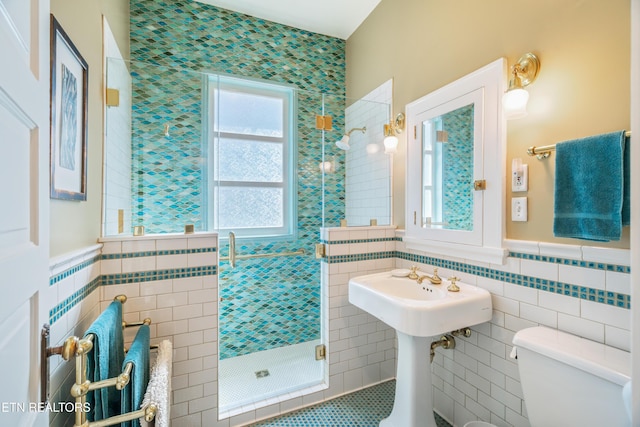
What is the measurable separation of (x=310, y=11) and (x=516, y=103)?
1.96 meters

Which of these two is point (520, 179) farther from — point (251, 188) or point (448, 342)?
point (251, 188)

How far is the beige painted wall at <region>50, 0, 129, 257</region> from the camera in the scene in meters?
1.04

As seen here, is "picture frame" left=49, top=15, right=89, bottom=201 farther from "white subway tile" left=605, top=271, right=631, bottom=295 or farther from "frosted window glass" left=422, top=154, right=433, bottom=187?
"white subway tile" left=605, top=271, right=631, bottom=295

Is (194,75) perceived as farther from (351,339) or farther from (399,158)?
(351,339)

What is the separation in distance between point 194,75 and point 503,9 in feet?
5.93

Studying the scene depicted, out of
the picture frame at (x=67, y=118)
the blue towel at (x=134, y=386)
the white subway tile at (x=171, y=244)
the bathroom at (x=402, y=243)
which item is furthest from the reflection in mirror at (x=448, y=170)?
the picture frame at (x=67, y=118)

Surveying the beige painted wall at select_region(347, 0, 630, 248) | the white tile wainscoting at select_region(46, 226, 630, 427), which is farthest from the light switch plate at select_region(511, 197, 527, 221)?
the white tile wainscoting at select_region(46, 226, 630, 427)

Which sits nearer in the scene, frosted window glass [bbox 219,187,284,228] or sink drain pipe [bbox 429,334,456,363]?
sink drain pipe [bbox 429,334,456,363]

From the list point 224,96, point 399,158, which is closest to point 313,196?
point 399,158

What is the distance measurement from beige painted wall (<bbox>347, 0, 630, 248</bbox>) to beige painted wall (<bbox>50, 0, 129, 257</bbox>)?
188cm

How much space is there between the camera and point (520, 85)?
129 cm

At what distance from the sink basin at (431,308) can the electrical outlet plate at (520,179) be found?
22.0 inches

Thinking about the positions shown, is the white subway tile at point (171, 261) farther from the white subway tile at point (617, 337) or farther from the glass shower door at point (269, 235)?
the white subway tile at point (617, 337)

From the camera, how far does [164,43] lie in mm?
2213
